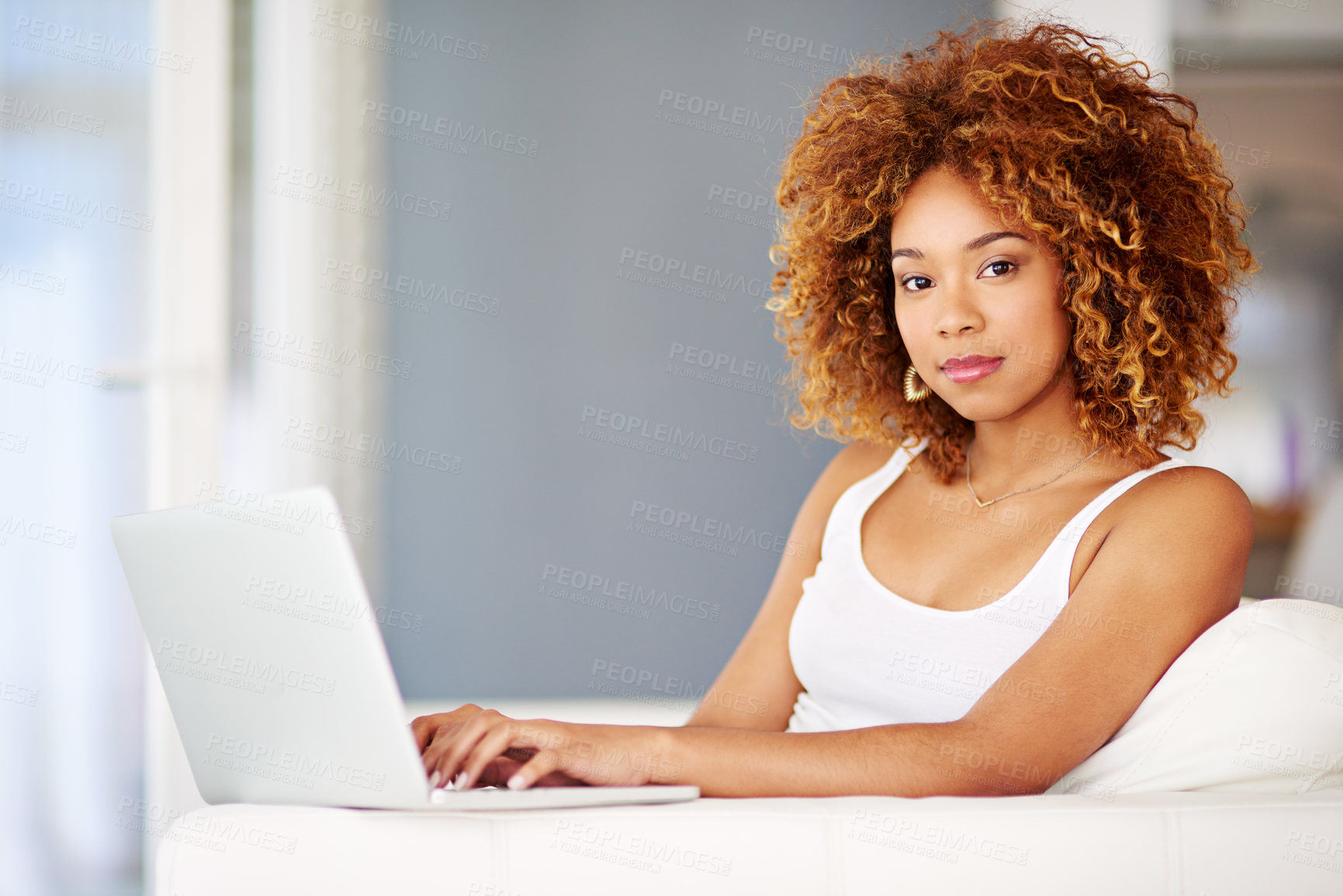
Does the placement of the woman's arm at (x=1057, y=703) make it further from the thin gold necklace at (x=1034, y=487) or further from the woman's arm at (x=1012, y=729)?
the thin gold necklace at (x=1034, y=487)

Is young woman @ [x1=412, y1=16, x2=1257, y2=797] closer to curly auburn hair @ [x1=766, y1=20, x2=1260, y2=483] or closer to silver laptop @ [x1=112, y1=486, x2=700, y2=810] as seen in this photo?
curly auburn hair @ [x1=766, y1=20, x2=1260, y2=483]

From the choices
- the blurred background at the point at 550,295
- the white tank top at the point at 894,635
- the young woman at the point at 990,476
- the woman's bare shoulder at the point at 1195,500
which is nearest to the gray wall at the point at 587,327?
the blurred background at the point at 550,295

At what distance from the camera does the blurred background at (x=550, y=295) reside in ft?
8.93

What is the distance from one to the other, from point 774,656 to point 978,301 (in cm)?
62

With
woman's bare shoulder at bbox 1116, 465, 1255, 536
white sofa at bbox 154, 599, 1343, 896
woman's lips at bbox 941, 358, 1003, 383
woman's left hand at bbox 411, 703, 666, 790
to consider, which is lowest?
white sofa at bbox 154, 599, 1343, 896

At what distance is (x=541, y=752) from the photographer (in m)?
1.06

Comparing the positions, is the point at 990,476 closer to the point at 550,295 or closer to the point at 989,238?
the point at 989,238

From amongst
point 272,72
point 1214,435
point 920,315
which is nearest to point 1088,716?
point 920,315

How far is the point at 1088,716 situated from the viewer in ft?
3.76

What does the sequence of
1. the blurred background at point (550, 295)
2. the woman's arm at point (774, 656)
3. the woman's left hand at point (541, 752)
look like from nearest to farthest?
the woman's left hand at point (541, 752) → the woman's arm at point (774, 656) → the blurred background at point (550, 295)

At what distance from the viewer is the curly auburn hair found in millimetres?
1407

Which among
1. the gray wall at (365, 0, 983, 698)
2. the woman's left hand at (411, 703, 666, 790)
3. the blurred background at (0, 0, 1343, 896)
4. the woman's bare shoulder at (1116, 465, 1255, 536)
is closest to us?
the woman's left hand at (411, 703, 666, 790)

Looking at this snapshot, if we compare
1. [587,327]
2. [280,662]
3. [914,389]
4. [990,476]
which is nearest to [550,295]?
[587,327]

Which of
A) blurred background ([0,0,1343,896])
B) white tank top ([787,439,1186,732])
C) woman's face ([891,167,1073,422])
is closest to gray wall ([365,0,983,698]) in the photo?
blurred background ([0,0,1343,896])
